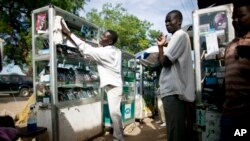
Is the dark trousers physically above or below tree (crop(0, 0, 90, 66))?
below

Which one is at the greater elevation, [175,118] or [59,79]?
[59,79]

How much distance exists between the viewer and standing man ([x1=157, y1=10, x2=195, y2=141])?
118 inches

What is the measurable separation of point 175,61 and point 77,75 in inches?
111

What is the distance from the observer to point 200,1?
4.27 meters

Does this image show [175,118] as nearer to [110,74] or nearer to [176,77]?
[176,77]

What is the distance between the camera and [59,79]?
4875mm

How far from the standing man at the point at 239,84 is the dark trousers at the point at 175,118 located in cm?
54

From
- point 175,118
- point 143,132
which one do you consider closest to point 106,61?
point 175,118

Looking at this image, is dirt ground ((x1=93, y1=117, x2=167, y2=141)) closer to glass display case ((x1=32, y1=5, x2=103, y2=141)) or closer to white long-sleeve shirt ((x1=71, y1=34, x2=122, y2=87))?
glass display case ((x1=32, y1=5, x2=103, y2=141))

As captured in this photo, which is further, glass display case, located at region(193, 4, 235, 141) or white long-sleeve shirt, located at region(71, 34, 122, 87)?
white long-sleeve shirt, located at region(71, 34, 122, 87)

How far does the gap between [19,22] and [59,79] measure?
13.5 metres

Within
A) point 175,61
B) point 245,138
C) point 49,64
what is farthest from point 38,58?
point 245,138

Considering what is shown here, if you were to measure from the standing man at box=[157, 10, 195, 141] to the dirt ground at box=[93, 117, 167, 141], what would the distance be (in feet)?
10.8

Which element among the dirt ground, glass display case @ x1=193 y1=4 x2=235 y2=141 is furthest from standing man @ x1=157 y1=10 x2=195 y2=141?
the dirt ground
